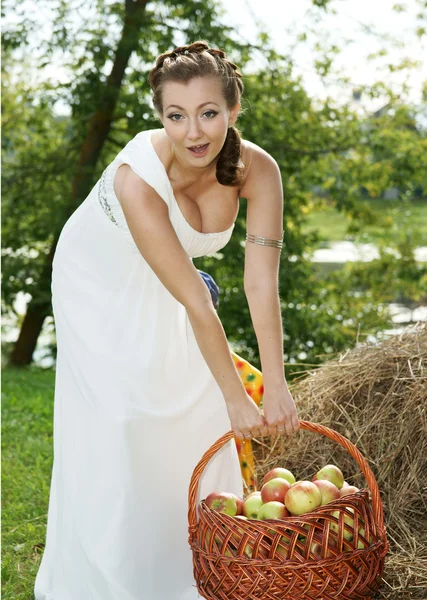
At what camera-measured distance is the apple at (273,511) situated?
2639 mm

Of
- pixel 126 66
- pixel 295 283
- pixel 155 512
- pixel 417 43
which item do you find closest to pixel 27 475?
pixel 155 512

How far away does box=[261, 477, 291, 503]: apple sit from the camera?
273 centimetres

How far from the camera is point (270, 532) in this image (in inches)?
98.1

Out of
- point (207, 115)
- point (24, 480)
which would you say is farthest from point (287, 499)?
point (24, 480)

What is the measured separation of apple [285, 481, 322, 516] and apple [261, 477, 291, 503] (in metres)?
0.08

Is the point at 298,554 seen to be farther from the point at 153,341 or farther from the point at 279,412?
the point at 153,341

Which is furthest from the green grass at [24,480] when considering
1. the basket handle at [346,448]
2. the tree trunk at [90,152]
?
the tree trunk at [90,152]

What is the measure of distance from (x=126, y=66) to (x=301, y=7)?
7.03ft

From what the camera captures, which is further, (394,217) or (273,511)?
(394,217)

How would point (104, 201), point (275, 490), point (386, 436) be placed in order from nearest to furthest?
1. point (275, 490)
2. point (104, 201)
3. point (386, 436)

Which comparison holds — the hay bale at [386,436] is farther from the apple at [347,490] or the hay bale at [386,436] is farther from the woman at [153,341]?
the woman at [153,341]

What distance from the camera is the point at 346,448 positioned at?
2678 millimetres

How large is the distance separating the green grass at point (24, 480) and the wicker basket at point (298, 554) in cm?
104

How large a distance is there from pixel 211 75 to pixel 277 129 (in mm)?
7171
